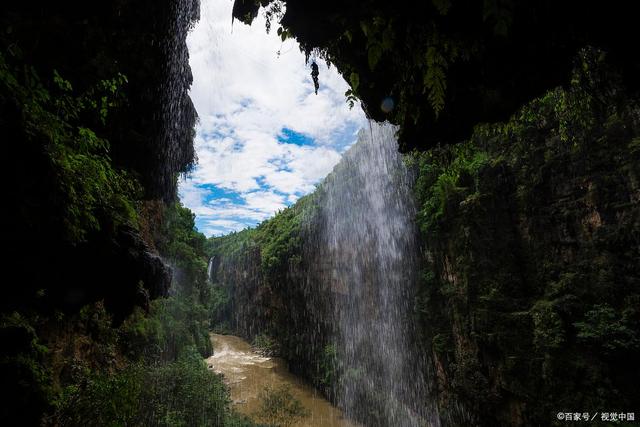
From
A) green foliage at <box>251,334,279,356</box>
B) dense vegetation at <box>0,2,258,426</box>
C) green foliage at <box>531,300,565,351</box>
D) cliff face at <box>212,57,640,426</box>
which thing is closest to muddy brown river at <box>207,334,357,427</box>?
green foliage at <box>251,334,279,356</box>

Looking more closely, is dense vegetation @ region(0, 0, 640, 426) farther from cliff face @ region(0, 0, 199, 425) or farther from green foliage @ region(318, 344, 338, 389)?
green foliage @ region(318, 344, 338, 389)

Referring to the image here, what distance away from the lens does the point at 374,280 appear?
22984mm

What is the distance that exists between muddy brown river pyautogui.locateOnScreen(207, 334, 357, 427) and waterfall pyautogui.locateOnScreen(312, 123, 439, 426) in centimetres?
152

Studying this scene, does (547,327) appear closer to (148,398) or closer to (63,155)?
(148,398)

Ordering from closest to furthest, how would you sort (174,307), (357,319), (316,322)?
(174,307) → (357,319) → (316,322)

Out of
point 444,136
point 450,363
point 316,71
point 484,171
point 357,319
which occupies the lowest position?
point 450,363

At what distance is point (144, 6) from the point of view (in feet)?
18.0

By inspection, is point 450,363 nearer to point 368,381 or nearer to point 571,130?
point 368,381

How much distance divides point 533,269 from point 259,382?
2097 cm

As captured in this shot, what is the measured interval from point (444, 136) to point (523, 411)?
12.5 meters

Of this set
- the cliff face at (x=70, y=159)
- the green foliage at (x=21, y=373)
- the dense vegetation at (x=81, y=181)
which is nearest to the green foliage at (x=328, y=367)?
the dense vegetation at (x=81, y=181)

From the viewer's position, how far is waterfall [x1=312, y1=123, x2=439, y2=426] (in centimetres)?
1847

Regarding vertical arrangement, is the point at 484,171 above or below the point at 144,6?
above

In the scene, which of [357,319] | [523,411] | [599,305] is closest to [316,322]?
[357,319]
